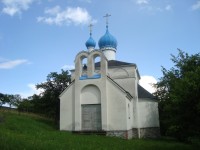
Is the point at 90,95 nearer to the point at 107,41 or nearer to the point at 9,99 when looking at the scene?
the point at 107,41

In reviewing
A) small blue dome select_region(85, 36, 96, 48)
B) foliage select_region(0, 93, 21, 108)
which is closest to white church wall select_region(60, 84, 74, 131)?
foliage select_region(0, 93, 21, 108)

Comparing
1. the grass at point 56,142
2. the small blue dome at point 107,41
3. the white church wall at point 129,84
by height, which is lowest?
the grass at point 56,142

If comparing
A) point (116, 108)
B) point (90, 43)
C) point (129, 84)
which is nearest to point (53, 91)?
point (90, 43)

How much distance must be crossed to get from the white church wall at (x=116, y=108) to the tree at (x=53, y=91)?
11.9 meters

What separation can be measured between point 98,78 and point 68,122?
4924 mm

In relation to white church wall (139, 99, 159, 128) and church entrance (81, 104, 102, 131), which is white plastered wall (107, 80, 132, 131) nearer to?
church entrance (81, 104, 102, 131)

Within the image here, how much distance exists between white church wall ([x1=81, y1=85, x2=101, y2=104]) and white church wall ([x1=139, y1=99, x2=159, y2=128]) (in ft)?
21.0

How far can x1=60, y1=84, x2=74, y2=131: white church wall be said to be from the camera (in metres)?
24.8

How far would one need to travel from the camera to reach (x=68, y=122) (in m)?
24.9

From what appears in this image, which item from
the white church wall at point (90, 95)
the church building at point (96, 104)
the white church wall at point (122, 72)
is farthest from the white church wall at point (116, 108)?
the white church wall at point (122, 72)

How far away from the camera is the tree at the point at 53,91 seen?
112 feet

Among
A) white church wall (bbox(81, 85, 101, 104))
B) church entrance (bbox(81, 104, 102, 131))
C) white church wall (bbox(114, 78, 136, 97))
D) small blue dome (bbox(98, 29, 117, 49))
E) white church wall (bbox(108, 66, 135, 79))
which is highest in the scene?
small blue dome (bbox(98, 29, 117, 49))

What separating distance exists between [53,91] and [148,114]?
41.6 feet

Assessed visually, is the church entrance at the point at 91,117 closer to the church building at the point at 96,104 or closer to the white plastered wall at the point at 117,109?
the church building at the point at 96,104
